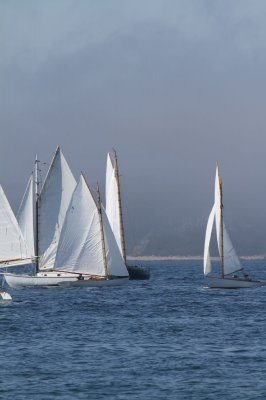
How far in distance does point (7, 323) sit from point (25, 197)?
5429 cm

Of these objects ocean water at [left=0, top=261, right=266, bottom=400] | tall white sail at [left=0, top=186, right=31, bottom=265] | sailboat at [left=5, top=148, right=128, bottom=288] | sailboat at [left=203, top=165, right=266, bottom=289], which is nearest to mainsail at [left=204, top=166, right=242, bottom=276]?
sailboat at [left=203, top=165, right=266, bottom=289]

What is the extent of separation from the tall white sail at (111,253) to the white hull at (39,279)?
4.37 meters

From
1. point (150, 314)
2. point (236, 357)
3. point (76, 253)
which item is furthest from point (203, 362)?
point (76, 253)

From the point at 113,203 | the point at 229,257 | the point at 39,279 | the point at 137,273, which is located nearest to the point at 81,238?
the point at 39,279

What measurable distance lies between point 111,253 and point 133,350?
2336 inches

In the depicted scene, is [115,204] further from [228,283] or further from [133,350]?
[133,350]

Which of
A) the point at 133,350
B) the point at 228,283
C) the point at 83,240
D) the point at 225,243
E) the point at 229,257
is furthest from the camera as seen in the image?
the point at 83,240

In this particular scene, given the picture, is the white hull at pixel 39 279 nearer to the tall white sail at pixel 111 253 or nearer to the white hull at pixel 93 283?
the white hull at pixel 93 283

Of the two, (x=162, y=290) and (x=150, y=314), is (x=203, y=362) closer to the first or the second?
(x=150, y=314)

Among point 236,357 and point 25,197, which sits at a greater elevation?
point 25,197

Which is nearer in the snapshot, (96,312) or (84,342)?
(84,342)

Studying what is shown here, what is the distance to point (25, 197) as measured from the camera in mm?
124062

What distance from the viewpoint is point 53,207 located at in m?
122

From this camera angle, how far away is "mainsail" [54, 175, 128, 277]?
111750 mm
